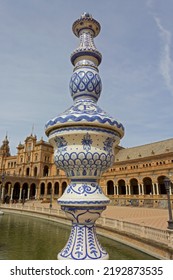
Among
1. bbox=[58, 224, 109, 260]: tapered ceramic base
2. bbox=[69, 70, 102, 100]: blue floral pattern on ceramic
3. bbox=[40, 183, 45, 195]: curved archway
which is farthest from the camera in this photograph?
bbox=[40, 183, 45, 195]: curved archway

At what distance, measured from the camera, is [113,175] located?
34.8m

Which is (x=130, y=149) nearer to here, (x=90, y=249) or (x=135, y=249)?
(x=135, y=249)

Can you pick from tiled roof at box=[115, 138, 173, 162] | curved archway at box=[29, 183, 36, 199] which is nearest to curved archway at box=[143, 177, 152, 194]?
tiled roof at box=[115, 138, 173, 162]

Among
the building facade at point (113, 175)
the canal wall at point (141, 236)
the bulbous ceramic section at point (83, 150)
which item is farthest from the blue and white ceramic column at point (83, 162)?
the building facade at point (113, 175)

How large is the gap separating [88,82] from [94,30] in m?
0.93

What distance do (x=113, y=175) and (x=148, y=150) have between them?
9.15m

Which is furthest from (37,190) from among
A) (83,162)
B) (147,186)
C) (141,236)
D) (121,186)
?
(83,162)

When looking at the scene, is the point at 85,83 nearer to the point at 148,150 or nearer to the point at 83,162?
the point at 83,162

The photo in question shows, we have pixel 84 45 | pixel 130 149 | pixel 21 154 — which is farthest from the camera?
pixel 21 154

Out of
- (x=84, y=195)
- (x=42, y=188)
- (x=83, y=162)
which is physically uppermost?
(x=83, y=162)

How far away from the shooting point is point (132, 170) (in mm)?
32312

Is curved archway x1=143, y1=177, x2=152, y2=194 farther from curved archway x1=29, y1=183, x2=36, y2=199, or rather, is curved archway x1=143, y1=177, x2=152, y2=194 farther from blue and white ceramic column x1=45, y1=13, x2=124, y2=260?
blue and white ceramic column x1=45, y1=13, x2=124, y2=260

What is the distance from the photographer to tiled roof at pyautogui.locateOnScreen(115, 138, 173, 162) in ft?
113
